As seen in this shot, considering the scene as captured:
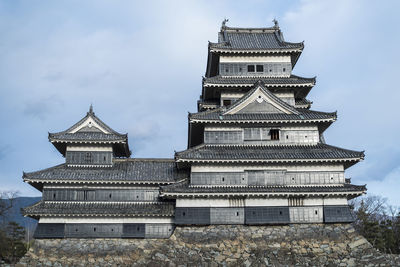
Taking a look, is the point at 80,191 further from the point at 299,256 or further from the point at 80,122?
the point at 299,256

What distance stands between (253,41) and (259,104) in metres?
9.20

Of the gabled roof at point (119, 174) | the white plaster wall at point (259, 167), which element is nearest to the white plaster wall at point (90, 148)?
the gabled roof at point (119, 174)

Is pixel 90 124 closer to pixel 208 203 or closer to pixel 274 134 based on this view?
pixel 208 203

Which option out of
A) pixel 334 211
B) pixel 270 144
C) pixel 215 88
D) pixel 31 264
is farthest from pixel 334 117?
pixel 31 264

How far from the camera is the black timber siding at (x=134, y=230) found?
3031cm

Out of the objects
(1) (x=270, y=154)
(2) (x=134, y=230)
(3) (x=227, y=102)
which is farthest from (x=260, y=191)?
(3) (x=227, y=102)

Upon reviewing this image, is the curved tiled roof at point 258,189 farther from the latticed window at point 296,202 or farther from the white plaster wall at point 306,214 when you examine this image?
the white plaster wall at point 306,214

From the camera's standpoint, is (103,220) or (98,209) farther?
(98,209)

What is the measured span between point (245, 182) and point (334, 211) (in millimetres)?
6709

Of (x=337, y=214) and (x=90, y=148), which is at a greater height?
(x=90, y=148)

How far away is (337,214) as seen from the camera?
29.8 meters

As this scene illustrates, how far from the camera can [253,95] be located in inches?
1357

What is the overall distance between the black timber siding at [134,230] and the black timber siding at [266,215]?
7.67 metres

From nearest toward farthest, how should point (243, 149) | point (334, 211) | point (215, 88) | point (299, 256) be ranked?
point (299, 256)
point (334, 211)
point (243, 149)
point (215, 88)
